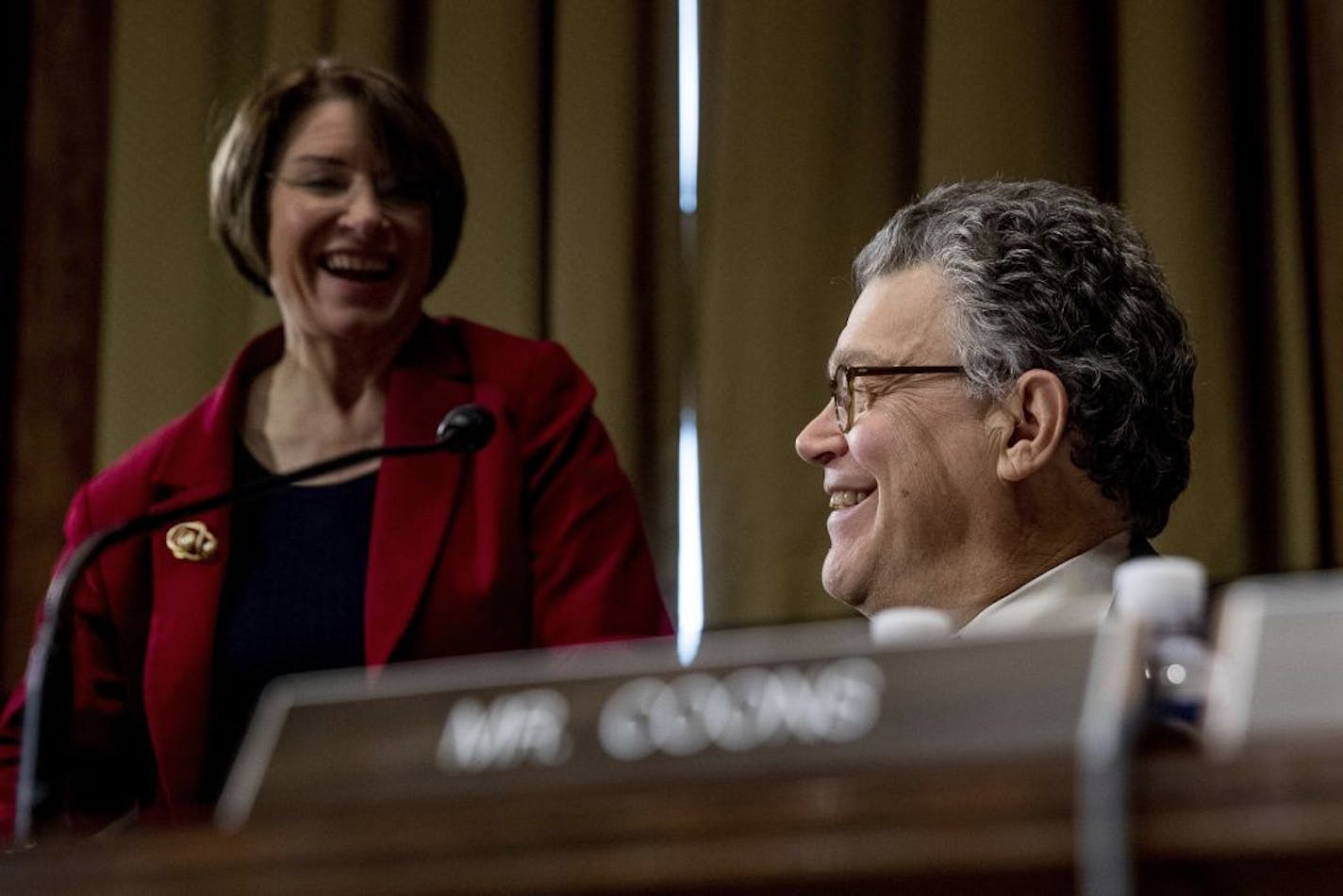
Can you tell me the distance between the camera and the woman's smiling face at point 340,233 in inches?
92.4

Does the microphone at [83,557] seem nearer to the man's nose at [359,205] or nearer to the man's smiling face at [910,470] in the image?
the man's smiling face at [910,470]

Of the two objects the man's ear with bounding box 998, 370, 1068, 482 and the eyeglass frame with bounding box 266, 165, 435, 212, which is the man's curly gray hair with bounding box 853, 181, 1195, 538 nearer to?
the man's ear with bounding box 998, 370, 1068, 482

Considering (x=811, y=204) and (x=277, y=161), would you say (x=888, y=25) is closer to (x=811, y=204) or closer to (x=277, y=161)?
(x=811, y=204)

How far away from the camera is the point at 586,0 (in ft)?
8.66

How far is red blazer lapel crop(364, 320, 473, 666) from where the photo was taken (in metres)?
2.15

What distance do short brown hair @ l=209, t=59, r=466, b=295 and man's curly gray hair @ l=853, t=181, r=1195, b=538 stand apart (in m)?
0.74

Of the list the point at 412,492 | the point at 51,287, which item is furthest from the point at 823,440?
the point at 51,287

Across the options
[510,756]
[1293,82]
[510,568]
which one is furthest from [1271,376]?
[510,756]

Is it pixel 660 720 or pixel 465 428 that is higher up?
pixel 465 428

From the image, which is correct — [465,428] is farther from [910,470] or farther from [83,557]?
[910,470]

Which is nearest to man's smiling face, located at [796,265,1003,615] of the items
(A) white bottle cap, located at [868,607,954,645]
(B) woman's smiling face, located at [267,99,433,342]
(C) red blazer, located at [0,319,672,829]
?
(C) red blazer, located at [0,319,672,829]

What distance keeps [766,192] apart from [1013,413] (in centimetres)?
69

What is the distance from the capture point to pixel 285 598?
2162 mm

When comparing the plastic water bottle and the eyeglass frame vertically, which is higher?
the eyeglass frame
